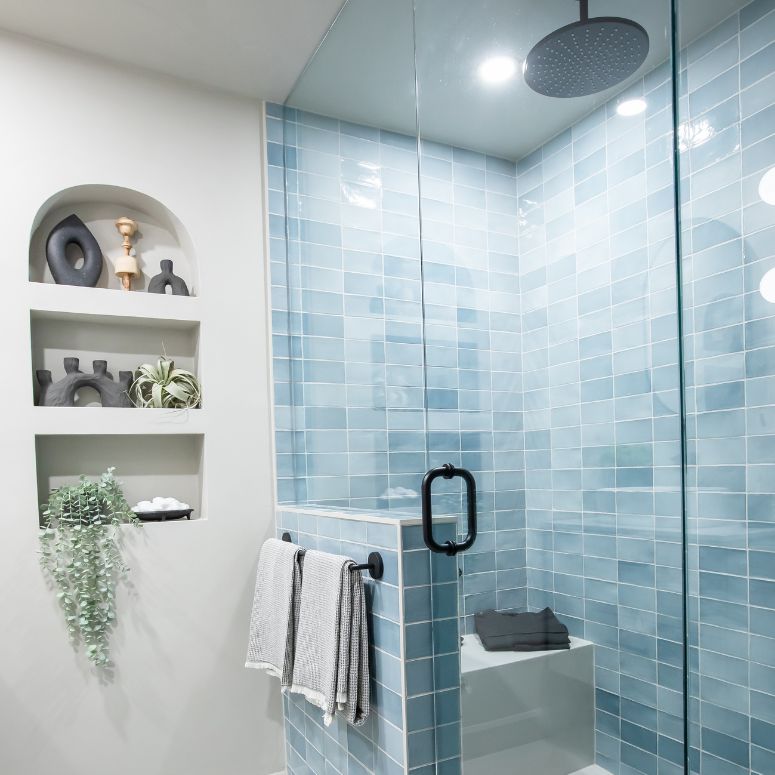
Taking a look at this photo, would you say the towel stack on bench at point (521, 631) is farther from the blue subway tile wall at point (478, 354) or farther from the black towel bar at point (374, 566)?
the black towel bar at point (374, 566)

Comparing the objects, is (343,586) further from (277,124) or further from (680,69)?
(277,124)

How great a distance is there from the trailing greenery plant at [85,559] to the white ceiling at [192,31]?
4.59 ft

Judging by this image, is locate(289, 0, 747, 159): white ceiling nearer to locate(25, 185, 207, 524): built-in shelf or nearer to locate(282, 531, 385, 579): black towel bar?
locate(25, 185, 207, 524): built-in shelf

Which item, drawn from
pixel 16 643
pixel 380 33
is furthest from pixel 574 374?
Answer: pixel 16 643

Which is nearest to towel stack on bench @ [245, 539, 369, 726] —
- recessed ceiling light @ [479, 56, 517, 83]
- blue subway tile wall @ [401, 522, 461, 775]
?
blue subway tile wall @ [401, 522, 461, 775]

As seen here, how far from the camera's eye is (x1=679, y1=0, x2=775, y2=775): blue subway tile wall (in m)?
0.98

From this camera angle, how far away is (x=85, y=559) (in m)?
1.99

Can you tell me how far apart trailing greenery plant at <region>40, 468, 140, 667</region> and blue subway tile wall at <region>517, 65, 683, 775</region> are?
53.5 inches

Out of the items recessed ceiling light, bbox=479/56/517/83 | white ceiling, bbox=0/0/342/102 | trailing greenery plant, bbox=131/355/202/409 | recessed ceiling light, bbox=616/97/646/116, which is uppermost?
white ceiling, bbox=0/0/342/102

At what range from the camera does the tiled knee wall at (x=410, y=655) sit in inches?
60.4

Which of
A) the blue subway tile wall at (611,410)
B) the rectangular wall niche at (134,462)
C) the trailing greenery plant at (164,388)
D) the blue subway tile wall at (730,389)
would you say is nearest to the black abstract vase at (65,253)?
the trailing greenery plant at (164,388)

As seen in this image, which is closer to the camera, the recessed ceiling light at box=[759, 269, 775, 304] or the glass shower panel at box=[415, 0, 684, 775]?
the recessed ceiling light at box=[759, 269, 775, 304]

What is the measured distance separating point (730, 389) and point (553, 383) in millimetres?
346

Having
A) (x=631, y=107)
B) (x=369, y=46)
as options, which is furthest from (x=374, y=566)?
(x=369, y=46)
